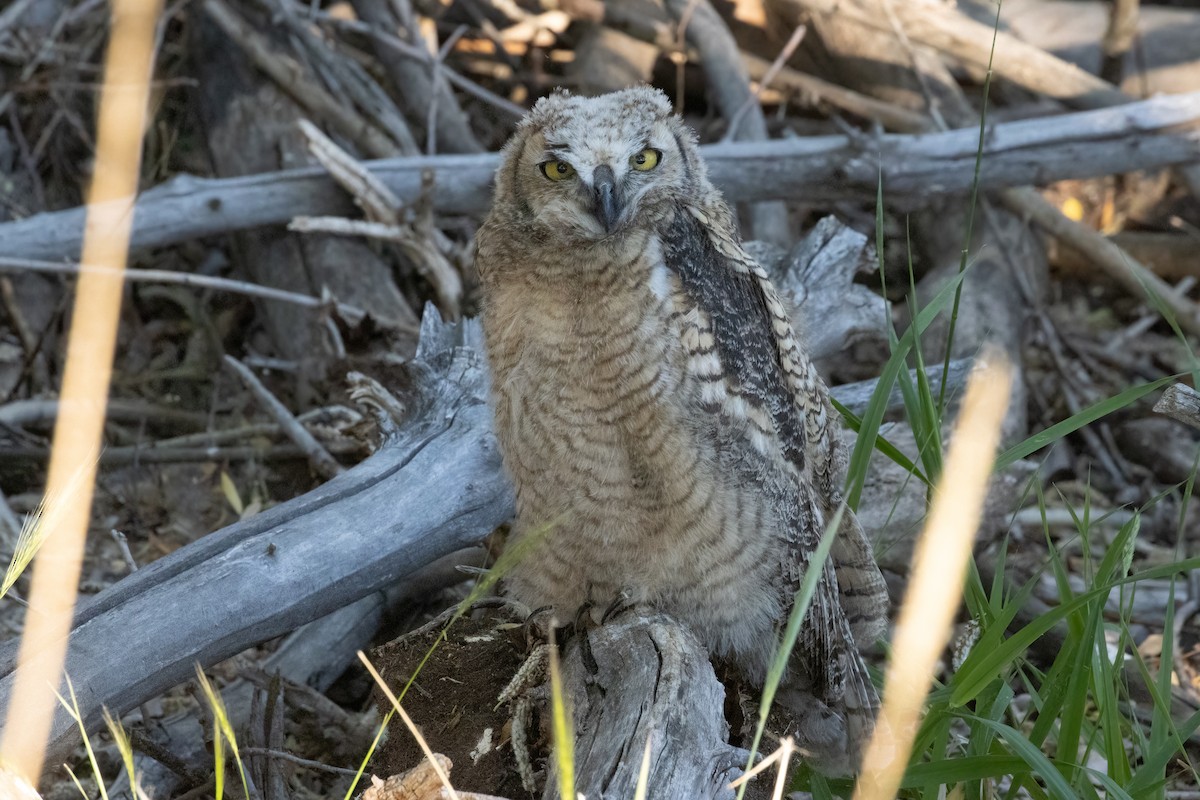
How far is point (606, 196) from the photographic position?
2490mm

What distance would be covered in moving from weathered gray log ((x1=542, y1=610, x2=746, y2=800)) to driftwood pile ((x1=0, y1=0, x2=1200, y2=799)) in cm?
1

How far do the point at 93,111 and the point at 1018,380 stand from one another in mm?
4405

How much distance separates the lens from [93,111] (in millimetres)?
5539

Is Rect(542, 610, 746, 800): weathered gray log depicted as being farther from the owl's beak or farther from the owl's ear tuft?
the owl's ear tuft

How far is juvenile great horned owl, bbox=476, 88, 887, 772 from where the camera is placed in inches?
102

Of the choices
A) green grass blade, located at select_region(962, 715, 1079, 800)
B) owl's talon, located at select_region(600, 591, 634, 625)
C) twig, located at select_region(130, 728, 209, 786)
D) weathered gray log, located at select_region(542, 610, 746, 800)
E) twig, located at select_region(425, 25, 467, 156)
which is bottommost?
twig, located at select_region(130, 728, 209, 786)

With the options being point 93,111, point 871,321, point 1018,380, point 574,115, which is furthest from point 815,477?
point 93,111

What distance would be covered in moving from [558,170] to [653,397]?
21.7 inches

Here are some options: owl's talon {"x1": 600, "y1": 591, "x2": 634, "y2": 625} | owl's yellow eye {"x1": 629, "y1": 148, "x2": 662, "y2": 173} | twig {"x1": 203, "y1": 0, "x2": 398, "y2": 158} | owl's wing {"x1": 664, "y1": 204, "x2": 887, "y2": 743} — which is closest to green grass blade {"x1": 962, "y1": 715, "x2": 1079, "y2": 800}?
owl's wing {"x1": 664, "y1": 204, "x2": 887, "y2": 743}

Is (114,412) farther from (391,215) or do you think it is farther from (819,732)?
(819,732)

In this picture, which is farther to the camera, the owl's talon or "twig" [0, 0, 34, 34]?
"twig" [0, 0, 34, 34]

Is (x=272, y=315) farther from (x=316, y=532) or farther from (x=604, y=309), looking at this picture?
(x=604, y=309)

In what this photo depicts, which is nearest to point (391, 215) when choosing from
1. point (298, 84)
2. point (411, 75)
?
point (298, 84)

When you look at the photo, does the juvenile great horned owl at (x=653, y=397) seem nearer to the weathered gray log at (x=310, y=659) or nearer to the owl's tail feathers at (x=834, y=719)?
the owl's tail feathers at (x=834, y=719)
